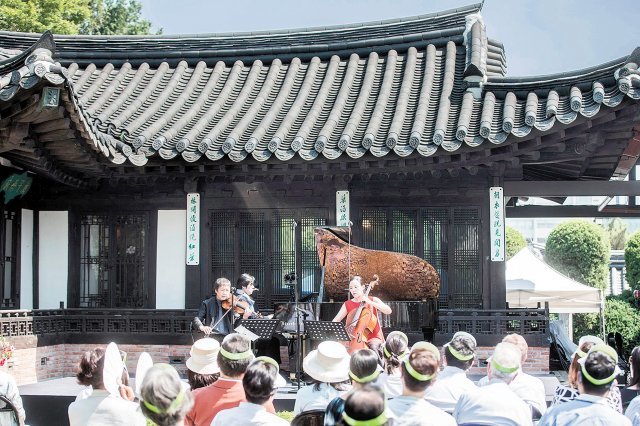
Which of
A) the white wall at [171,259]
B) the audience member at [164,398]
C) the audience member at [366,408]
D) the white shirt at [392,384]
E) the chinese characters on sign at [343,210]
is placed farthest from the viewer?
the white wall at [171,259]

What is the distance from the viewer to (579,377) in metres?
5.51

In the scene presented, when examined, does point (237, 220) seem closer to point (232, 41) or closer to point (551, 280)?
point (232, 41)

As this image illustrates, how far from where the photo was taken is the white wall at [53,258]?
1509 cm

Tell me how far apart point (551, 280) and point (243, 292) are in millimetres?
13322

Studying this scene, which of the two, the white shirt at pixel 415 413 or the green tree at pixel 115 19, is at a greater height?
the green tree at pixel 115 19

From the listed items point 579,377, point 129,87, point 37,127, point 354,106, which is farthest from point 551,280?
point 579,377

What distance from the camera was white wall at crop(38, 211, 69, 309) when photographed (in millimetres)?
15094

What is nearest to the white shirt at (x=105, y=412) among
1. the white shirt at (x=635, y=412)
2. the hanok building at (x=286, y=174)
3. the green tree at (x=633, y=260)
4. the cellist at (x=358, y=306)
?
the white shirt at (x=635, y=412)

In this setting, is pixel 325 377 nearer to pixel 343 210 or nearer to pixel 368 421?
pixel 368 421

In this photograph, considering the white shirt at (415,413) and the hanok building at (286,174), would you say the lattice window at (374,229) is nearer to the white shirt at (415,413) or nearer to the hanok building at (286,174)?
the hanok building at (286,174)

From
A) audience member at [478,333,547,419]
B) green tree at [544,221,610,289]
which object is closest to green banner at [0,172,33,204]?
audience member at [478,333,547,419]

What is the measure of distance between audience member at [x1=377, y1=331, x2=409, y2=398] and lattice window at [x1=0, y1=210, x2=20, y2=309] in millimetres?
9506

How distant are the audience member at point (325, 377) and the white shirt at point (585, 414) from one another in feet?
4.75

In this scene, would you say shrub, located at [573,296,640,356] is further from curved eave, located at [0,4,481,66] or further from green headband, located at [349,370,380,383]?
green headband, located at [349,370,380,383]
